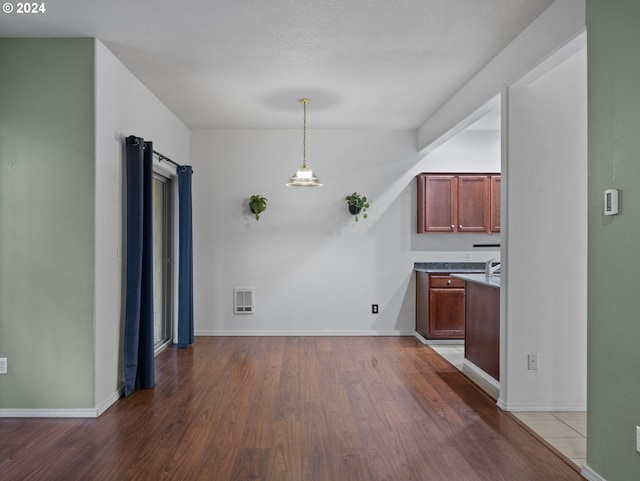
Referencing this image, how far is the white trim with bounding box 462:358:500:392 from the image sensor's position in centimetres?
407

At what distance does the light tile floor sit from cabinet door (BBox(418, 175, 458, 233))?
3056 mm

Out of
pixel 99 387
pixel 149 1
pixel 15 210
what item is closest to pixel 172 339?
pixel 99 387

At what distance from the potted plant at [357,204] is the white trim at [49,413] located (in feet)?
12.7

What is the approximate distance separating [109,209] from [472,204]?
14.4 ft

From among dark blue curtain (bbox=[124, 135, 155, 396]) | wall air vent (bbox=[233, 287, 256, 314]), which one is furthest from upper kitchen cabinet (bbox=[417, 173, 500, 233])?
dark blue curtain (bbox=[124, 135, 155, 396])

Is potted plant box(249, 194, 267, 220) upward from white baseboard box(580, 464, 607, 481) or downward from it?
upward

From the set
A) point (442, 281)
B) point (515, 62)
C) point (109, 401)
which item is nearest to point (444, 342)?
point (442, 281)

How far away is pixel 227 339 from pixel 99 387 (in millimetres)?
2654

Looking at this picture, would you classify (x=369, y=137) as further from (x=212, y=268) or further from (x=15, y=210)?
(x=15, y=210)

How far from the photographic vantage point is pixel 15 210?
3.45 metres

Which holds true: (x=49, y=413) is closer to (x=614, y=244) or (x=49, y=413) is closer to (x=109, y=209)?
(x=109, y=209)

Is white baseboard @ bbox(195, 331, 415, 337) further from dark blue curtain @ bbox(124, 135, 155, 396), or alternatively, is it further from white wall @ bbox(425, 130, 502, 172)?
white wall @ bbox(425, 130, 502, 172)

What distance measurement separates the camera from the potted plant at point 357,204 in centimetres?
623

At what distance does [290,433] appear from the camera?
3.12 metres
